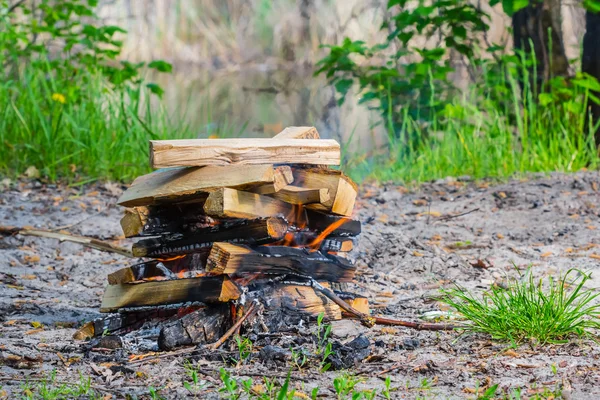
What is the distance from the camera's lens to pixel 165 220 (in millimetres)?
3186

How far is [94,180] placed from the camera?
6242 mm

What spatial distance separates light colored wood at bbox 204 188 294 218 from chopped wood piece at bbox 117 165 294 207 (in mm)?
48

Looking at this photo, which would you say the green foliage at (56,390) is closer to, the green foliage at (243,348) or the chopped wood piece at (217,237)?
the green foliage at (243,348)

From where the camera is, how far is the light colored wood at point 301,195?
3051 millimetres

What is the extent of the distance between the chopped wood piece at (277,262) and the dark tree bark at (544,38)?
4521mm

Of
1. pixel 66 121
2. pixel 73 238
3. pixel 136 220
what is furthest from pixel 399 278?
pixel 66 121

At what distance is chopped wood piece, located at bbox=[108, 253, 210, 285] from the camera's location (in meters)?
3.18

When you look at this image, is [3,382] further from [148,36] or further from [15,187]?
[148,36]

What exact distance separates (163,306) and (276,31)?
18068 millimetres

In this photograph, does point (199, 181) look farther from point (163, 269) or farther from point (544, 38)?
point (544, 38)

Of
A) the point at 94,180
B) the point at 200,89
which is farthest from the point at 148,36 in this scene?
the point at 94,180

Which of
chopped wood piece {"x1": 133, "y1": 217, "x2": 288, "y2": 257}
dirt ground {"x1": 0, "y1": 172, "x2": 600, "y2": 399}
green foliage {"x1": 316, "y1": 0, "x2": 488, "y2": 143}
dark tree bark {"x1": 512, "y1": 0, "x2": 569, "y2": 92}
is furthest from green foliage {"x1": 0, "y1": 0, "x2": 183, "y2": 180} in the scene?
dark tree bark {"x1": 512, "y1": 0, "x2": 569, "y2": 92}

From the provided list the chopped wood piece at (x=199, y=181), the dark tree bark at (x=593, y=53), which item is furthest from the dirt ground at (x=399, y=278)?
the dark tree bark at (x=593, y=53)

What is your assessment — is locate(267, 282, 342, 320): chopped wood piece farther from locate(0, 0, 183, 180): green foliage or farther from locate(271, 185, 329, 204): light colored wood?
locate(0, 0, 183, 180): green foliage
